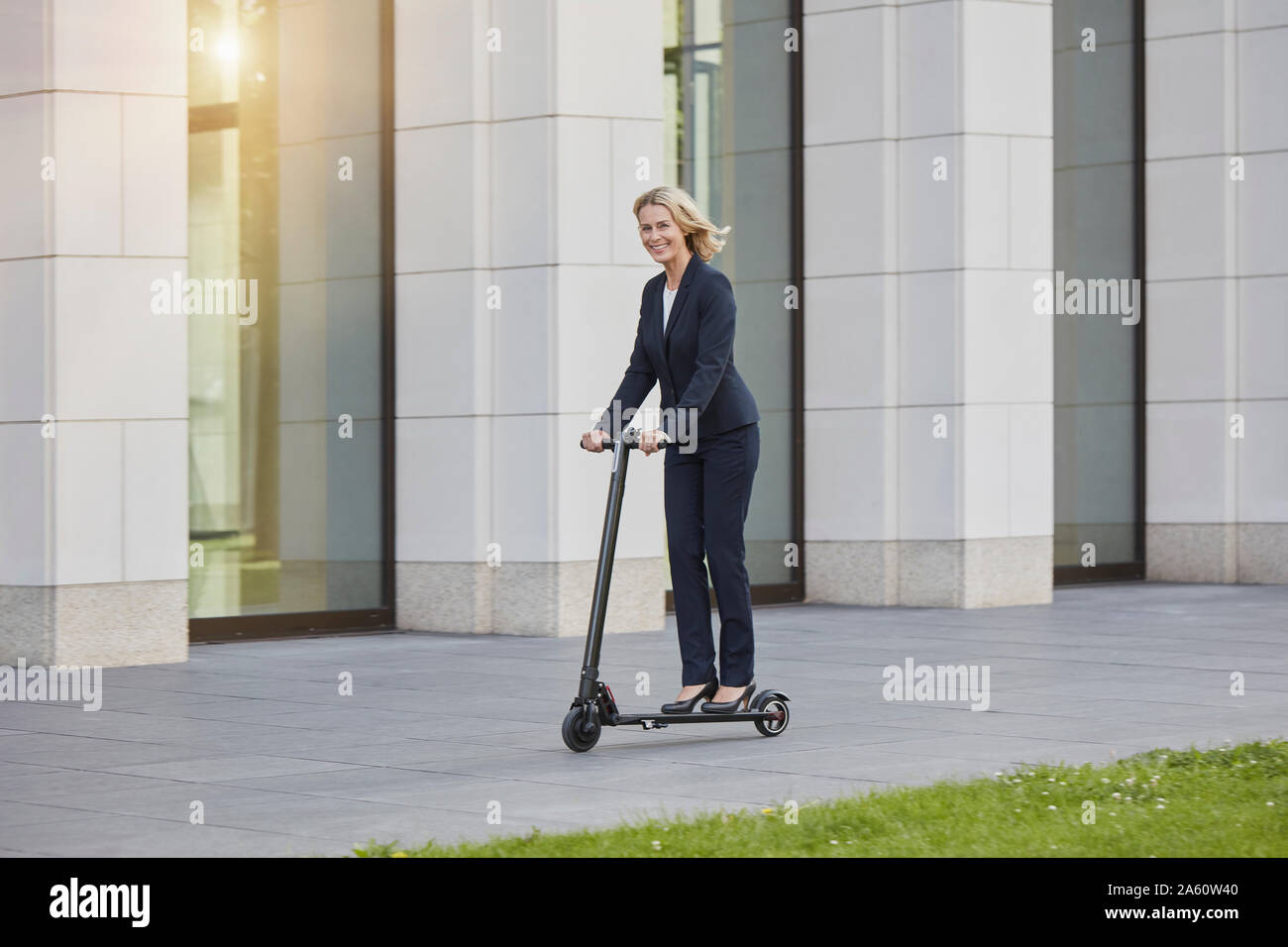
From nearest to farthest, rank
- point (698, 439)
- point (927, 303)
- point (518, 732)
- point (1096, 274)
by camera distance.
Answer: point (698, 439) → point (518, 732) → point (927, 303) → point (1096, 274)

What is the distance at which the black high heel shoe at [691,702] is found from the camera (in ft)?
24.9

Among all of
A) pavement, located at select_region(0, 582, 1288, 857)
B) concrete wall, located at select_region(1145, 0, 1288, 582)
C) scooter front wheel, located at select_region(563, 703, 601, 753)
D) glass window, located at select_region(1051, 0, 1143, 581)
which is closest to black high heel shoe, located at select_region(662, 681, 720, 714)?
pavement, located at select_region(0, 582, 1288, 857)

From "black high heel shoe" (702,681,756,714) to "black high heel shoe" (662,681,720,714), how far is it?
4 centimetres

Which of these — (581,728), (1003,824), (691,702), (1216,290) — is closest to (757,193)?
(1216,290)

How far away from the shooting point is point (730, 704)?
7.72 metres

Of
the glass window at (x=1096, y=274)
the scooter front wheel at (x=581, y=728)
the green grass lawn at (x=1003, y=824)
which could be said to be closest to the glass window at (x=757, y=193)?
the glass window at (x=1096, y=274)

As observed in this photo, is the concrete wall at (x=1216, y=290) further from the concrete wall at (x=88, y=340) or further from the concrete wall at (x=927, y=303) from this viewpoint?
the concrete wall at (x=88, y=340)

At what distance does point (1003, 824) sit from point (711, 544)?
8.10 feet

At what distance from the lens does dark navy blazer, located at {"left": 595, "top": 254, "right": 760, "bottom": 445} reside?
24.7 ft

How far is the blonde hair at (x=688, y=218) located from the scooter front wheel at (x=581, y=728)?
6.28 ft

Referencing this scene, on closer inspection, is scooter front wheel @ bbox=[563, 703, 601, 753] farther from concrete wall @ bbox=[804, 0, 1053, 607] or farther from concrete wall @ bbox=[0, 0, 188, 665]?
concrete wall @ bbox=[804, 0, 1053, 607]

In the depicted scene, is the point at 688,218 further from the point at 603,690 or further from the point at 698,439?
the point at 603,690
